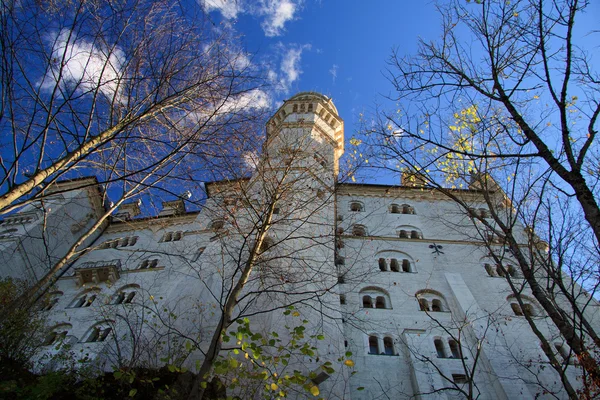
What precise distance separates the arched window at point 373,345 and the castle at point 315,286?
0.04 metres

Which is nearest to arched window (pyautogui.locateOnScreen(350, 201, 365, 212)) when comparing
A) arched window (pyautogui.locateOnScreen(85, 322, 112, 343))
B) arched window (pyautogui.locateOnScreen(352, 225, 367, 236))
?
arched window (pyautogui.locateOnScreen(352, 225, 367, 236))

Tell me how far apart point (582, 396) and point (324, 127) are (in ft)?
83.8

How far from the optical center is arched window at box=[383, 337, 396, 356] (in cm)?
1400

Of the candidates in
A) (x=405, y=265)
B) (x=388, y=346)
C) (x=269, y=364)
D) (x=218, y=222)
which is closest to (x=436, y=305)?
(x=405, y=265)

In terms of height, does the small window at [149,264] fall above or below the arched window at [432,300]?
above

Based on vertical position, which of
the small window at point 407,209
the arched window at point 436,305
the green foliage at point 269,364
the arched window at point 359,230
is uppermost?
the small window at point 407,209

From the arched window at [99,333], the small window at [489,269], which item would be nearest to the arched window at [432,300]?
the small window at [489,269]

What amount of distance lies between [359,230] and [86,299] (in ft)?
50.9

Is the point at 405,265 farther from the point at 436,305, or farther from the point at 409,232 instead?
the point at 409,232

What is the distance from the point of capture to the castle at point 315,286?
9980 mm

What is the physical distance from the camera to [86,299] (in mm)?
19781

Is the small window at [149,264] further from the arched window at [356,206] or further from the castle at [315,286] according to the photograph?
the arched window at [356,206]

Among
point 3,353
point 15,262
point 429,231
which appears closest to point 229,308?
point 3,353

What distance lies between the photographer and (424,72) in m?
8.22
